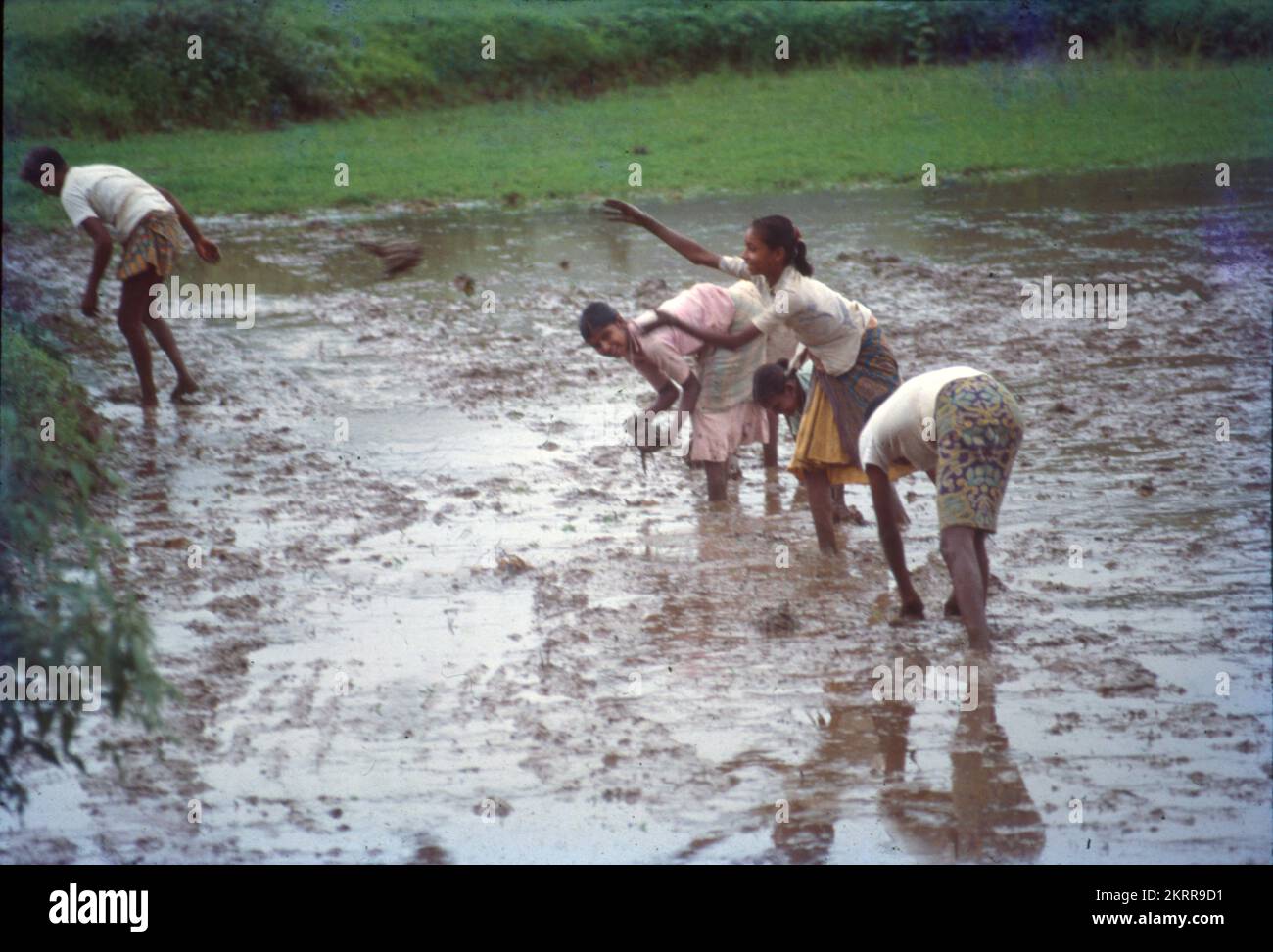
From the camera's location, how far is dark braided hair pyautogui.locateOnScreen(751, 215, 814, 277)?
6527 millimetres

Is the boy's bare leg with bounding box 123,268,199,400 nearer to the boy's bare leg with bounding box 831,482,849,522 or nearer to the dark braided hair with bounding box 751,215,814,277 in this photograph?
the boy's bare leg with bounding box 831,482,849,522

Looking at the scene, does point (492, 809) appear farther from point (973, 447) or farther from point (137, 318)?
point (137, 318)

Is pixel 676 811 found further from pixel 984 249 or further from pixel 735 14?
pixel 735 14

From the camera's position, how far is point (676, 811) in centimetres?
475

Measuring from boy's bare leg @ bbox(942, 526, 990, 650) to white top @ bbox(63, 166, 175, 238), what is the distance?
603 centimetres

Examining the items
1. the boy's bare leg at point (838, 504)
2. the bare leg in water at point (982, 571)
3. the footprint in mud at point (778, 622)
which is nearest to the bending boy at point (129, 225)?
the boy's bare leg at point (838, 504)

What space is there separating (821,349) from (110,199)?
16.8 feet

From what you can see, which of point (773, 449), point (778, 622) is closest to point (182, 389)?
point (773, 449)

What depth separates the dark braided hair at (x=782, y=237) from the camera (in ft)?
21.4

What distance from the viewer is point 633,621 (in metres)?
6.41

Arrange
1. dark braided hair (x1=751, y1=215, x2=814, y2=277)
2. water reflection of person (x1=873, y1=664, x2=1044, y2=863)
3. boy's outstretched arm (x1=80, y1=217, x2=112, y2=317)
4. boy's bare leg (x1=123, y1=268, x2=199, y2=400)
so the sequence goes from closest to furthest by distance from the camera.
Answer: water reflection of person (x1=873, y1=664, x2=1044, y2=863), dark braided hair (x1=751, y1=215, x2=814, y2=277), boy's outstretched arm (x1=80, y1=217, x2=112, y2=317), boy's bare leg (x1=123, y1=268, x2=199, y2=400)

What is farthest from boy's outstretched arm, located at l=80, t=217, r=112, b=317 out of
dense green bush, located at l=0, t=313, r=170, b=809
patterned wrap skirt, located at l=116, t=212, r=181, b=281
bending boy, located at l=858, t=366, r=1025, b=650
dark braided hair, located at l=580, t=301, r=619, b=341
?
bending boy, located at l=858, t=366, r=1025, b=650

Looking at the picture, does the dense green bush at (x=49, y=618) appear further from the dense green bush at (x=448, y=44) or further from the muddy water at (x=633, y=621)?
the dense green bush at (x=448, y=44)

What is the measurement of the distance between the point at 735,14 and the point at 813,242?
1221cm
